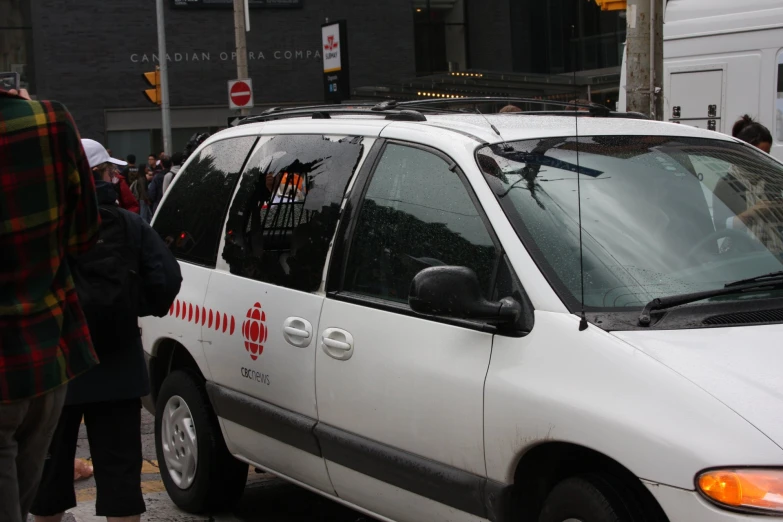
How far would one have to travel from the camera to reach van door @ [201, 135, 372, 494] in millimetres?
4293

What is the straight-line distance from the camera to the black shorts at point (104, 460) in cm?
A: 413

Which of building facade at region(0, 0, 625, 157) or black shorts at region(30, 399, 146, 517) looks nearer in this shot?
black shorts at region(30, 399, 146, 517)

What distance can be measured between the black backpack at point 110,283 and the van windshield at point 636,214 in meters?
1.39

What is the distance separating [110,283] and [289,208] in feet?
3.06

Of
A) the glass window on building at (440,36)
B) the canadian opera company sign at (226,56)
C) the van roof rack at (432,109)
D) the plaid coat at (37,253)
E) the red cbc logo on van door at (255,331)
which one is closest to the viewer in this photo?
the plaid coat at (37,253)

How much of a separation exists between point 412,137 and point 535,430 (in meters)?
1.36

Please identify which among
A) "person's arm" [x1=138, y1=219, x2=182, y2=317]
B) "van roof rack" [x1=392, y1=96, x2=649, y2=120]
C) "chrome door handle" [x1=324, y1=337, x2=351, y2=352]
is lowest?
"chrome door handle" [x1=324, y1=337, x2=351, y2=352]

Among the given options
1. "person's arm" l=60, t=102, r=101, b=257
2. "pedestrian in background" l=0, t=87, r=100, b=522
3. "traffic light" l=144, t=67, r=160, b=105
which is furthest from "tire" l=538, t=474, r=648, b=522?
"traffic light" l=144, t=67, r=160, b=105

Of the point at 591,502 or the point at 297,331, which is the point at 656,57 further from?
the point at 591,502

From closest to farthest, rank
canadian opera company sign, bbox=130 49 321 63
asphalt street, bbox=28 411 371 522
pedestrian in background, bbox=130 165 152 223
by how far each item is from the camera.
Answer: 1. asphalt street, bbox=28 411 371 522
2. pedestrian in background, bbox=130 165 152 223
3. canadian opera company sign, bbox=130 49 321 63

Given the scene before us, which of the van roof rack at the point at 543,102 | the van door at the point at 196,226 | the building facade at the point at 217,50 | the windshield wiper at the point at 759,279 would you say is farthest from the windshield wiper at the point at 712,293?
the building facade at the point at 217,50

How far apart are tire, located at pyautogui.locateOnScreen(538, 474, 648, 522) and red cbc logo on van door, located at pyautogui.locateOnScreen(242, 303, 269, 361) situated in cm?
165

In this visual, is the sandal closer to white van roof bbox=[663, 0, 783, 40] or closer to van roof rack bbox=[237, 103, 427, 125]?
van roof rack bbox=[237, 103, 427, 125]

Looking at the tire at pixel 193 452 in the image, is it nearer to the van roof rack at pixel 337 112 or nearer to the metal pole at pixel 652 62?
the van roof rack at pixel 337 112
